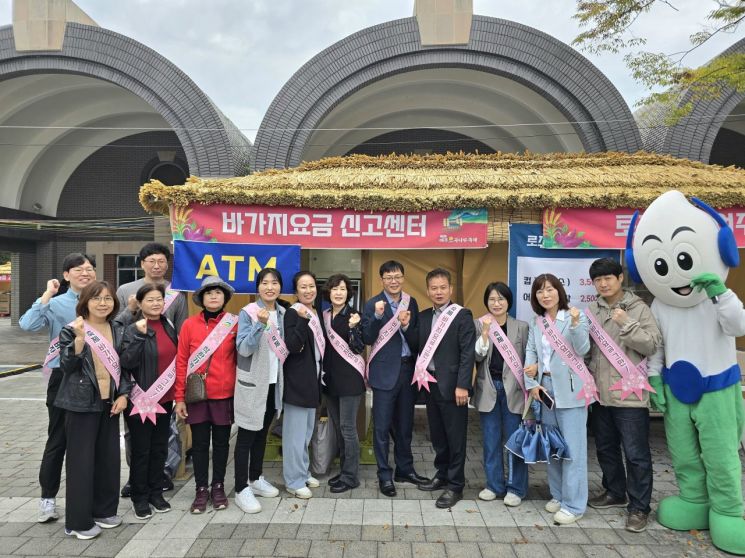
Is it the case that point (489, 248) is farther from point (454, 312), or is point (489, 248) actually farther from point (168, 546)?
point (168, 546)

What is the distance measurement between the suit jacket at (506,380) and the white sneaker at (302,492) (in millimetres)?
1542

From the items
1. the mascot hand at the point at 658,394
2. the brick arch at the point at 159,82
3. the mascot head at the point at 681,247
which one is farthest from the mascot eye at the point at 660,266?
the brick arch at the point at 159,82

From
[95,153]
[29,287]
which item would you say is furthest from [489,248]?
[29,287]

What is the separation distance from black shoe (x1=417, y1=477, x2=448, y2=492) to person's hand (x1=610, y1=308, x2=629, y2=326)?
196cm

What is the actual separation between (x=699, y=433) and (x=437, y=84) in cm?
1134

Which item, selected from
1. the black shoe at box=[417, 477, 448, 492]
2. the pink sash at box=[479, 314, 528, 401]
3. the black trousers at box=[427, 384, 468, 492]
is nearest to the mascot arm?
the pink sash at box=[479, 314, 528, 401]

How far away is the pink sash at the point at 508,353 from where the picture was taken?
3804 millimetres

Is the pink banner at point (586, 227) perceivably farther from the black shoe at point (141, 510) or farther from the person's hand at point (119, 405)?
the black shoe at point (141, 510)

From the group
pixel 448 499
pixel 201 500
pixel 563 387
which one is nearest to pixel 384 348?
pixel 448 499

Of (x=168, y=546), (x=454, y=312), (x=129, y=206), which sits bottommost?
(x=168, y=546)

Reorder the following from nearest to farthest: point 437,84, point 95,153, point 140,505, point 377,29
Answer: point 140,505 < point 377,29 < point 437,84 < point 95,153

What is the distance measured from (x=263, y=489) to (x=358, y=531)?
0.96 meters

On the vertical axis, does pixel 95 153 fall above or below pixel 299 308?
above

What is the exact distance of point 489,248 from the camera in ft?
18.0
